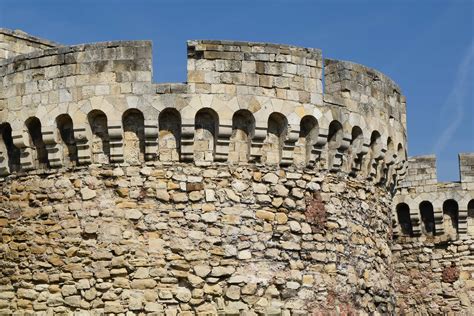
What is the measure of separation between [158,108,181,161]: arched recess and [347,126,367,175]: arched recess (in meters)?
2.26

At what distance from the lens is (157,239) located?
36.7ft

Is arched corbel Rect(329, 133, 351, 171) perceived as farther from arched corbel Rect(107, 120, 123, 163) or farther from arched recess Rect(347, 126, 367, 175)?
arched corbel Rect(107, 120, 123, 163)

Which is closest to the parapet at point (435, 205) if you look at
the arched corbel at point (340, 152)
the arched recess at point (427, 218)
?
the arched recess at point (427, 218)

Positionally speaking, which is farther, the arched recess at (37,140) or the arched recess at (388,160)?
the arched recess at (388,160)

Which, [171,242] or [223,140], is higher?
[223,140]

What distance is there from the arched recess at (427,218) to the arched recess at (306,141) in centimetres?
712

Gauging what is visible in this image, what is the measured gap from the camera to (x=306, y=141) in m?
12.0

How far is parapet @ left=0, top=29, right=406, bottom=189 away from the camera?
11422 millimetres

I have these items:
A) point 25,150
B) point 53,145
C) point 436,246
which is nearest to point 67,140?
point 53,145

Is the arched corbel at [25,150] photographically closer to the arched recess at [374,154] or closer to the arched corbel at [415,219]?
the arched recess at [374,154]

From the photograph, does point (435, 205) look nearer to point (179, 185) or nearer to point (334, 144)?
point (334, 144)

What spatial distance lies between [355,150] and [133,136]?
111 inches

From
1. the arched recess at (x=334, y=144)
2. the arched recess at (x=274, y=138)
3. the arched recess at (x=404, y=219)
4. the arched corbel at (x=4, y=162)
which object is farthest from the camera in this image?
the arched recess at (x=404, y=219)

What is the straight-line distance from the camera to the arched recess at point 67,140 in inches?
458
